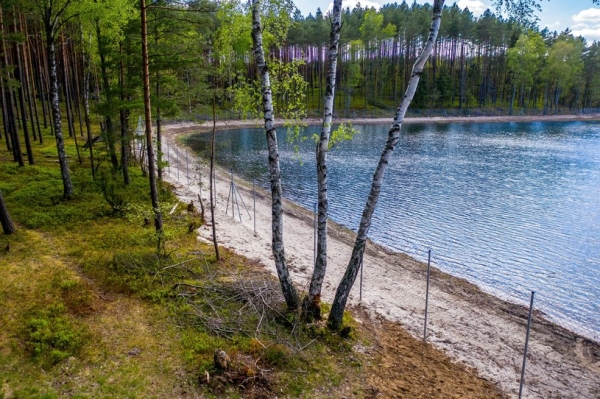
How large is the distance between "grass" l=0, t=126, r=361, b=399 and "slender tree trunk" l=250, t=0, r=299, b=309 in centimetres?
81

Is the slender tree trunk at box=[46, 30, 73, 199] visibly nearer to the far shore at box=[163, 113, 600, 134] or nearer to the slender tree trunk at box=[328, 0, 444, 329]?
the slender tree trunk at box=[328, 0, 444, 329]

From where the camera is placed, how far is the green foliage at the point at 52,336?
311 inches

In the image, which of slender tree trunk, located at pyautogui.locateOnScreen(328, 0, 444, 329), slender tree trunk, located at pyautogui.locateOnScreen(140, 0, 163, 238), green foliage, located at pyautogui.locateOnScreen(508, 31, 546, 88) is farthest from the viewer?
green foliage, located at pyautogui.locateOnScreen(508, 31, 546, 88)

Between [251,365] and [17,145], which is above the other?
[17,145]

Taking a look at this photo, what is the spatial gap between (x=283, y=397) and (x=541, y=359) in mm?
6975

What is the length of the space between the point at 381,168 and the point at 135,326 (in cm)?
656

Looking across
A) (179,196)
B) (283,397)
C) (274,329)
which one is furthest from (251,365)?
(179,196)

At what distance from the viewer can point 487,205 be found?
2725cm

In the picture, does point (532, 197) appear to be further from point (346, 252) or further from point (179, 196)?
point (179, 196)

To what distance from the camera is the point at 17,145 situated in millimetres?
22703

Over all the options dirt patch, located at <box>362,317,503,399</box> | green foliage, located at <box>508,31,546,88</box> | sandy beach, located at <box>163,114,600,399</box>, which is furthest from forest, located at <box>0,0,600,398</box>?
green foliage, located at <box>508,31,546,88</box>

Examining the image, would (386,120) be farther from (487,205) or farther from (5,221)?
(5,221)

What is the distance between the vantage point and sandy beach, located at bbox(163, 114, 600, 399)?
970cm

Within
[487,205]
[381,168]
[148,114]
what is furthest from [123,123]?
[487,205]
